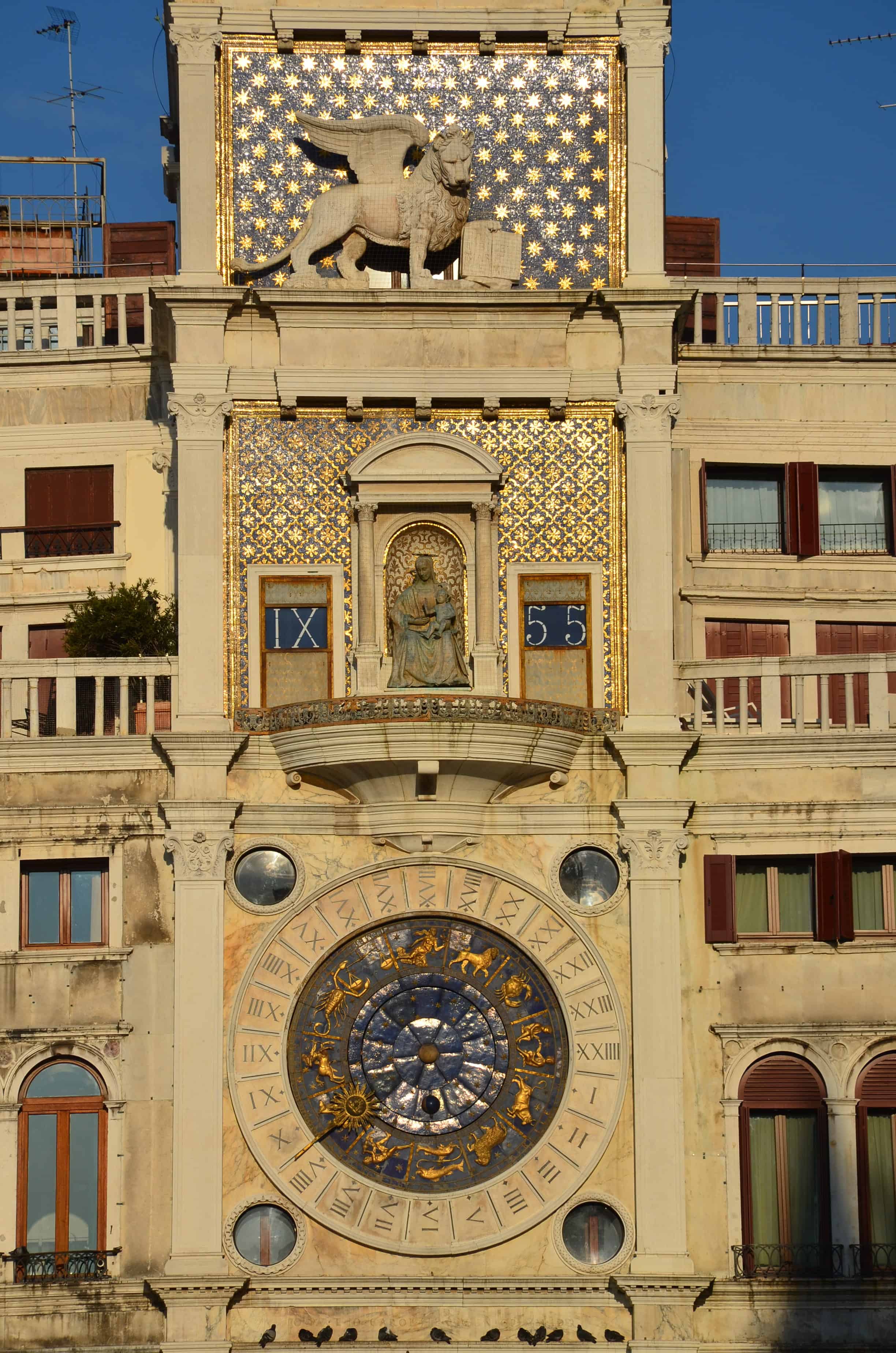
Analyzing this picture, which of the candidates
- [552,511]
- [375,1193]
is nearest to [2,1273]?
[375,1193]

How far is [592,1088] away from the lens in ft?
108

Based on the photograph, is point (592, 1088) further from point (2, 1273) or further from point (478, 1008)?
point (2, 1273)

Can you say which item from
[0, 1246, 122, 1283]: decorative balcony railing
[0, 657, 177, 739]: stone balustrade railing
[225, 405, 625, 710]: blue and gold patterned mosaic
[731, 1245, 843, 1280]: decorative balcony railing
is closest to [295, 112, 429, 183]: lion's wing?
[225, 405, 625, 710]: blue and gold patterned mosaic

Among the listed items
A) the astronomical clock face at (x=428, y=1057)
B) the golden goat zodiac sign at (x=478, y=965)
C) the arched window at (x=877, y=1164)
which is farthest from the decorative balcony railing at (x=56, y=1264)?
the arched window at (x=877, y=1164)

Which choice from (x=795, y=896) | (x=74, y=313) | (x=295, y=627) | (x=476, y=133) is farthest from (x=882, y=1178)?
(x=74, y=313)

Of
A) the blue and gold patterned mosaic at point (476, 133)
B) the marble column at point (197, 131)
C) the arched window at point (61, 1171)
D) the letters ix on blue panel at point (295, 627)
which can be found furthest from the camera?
the blue and gold patterned mosaic at point (476, 133)

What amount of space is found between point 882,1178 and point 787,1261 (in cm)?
137

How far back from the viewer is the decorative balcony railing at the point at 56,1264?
32750 mm

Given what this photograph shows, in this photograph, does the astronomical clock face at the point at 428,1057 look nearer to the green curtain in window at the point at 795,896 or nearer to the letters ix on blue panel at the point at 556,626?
the green curtain in window at the point at 795,896

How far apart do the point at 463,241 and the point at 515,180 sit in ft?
3.26

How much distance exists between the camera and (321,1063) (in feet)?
109

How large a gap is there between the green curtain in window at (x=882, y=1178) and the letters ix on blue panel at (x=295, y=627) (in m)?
8.07

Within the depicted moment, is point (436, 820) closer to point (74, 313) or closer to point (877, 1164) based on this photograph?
point (877, 1164)

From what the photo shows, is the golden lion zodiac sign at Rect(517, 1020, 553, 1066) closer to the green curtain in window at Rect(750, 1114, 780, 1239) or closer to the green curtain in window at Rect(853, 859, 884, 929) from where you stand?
the green curtain in window at Rect(750, 1114, 780, 1239)
